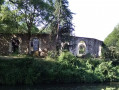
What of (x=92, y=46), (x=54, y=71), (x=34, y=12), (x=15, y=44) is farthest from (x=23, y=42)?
(x=92, y=46)

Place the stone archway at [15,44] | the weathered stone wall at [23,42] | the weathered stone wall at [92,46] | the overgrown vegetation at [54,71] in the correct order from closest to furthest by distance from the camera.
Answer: the overgrown vegetation at [54,71] → the weathered stone wall at [23,42] → the stone archway at [15,44] → the weathered stone wall at [92,46]

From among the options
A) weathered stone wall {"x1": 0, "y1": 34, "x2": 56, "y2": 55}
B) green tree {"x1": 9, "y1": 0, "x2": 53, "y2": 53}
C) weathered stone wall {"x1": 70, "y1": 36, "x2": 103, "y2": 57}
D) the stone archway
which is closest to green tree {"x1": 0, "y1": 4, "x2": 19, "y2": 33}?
green tree {"x1": 9, "y1": 0, "x2": 53, "y2": 53}

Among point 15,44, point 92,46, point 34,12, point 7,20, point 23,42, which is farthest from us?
point 92,46

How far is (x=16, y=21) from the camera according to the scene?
824 inches

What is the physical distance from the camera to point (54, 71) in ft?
53.0

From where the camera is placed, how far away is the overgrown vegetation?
1509 centimetres

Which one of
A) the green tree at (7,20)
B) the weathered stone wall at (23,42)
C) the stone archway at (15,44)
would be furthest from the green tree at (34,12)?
the stone archway at (15,44)

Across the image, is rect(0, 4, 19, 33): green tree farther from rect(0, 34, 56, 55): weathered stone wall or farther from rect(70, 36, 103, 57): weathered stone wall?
rect(70, 36, 103, 57): weathered stone wall

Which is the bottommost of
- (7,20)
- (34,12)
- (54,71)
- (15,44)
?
(54,71)

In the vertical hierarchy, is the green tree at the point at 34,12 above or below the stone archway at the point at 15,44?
above

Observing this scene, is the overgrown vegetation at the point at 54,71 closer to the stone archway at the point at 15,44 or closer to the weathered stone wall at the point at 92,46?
the weathered stone wall at the point at 92,46

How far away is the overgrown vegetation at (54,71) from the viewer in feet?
49.5

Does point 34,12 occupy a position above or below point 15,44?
above

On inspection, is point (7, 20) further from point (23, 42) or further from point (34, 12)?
point (23, 42)
